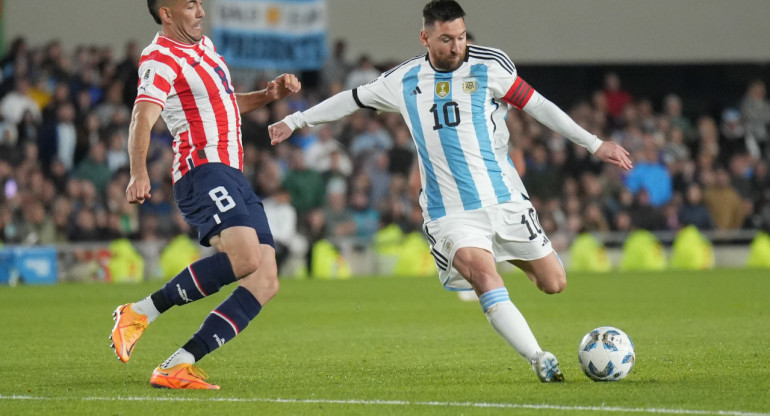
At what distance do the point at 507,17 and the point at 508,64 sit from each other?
51.5ft

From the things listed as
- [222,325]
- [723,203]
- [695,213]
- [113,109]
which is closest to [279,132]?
[222,325]

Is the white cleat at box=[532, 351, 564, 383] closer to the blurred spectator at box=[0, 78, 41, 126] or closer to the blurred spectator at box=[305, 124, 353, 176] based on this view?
the blurred spectator at box=[305, 124, 353, 176]

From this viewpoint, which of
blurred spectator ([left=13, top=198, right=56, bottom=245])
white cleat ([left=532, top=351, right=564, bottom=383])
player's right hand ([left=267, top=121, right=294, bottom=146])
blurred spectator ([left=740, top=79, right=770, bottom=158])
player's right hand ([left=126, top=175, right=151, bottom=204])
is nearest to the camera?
player's right hand ([left=126, top=175, right=151, bottom=204])

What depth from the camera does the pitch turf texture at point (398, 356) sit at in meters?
5.80

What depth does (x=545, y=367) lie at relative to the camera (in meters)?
6.40

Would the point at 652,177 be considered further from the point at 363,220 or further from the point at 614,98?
the point at 363,220

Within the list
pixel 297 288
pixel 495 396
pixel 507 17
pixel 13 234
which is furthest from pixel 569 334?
pixel 507 17

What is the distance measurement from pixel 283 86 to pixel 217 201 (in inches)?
43.1

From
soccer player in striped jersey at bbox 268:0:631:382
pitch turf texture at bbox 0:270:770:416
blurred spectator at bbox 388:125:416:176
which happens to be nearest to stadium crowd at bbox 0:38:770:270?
blurred spectator at bbox 388:125:416:176

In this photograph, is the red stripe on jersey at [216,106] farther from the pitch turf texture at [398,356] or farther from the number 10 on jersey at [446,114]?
the pitch turf texture at [398,356]

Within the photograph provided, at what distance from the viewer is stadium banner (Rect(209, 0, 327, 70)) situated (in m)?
18.7

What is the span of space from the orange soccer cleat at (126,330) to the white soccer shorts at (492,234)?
1.65 m

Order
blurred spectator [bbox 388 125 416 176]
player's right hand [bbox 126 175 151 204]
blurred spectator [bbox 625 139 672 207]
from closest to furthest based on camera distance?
player's right hand [bbox 126 175 151 204] < blurred spectator [bbox 388 125 416 176] < blurred spectator [bbox 625 139 672 207]

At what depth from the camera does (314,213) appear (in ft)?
60.1
